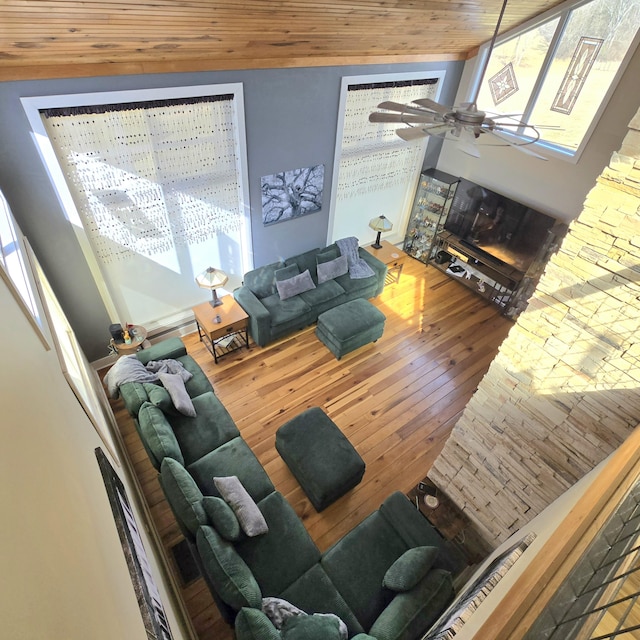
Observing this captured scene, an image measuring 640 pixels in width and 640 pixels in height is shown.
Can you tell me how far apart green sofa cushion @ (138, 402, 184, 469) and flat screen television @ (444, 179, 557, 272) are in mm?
4790

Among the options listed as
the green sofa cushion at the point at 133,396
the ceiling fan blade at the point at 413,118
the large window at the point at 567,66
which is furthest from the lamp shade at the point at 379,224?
the green sofa cushion at the point at 133,396

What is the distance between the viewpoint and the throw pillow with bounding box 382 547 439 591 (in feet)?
8.01

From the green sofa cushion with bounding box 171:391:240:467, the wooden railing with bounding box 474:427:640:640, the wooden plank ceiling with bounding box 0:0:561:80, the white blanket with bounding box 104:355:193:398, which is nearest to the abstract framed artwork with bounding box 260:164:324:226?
the wooden plank ceiling with bounding box 0:0:561:80

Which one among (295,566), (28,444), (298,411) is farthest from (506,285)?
(28,444)

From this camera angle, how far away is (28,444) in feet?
2.81

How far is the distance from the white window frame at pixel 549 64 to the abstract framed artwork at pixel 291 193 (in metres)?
2.03

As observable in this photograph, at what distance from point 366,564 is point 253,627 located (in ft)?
3.13

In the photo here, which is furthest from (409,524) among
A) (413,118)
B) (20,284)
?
(20,284)

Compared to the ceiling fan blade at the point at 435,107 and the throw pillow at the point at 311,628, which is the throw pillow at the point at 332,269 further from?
the throw pillow at the point at 311,628

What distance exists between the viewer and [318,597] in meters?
2.54

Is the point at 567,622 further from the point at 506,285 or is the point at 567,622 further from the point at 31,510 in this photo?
the point at 506,285

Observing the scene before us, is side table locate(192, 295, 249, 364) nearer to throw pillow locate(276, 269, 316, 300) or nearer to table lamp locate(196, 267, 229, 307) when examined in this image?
table lamp locate(196, 267, 229, 307)

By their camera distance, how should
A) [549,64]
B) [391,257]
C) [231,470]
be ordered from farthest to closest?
[391,257], [549,64], [231,470]

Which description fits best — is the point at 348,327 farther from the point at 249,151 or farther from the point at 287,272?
the point at 249,151
